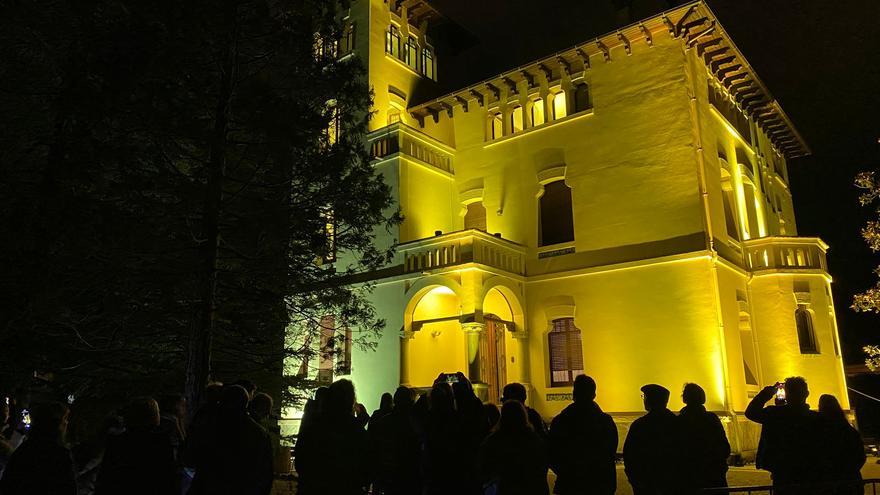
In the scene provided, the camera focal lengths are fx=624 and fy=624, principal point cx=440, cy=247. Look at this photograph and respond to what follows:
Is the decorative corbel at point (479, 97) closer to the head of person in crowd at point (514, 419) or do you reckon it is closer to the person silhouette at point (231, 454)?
the head of person in crowd at point (514, 419)

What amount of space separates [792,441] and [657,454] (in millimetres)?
1268

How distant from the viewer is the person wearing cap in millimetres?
5453

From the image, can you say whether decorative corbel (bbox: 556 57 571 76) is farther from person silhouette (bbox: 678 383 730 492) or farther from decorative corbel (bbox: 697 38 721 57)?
person silhouette (bbox: 678 383 730 492)

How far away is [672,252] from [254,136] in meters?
11.5

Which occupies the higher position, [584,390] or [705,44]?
[705,44]

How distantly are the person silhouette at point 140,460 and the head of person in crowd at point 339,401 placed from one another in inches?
46.9

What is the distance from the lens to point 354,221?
12.3 metres

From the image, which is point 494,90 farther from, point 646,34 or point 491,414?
point 491,414

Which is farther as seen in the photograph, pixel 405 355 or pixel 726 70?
pixel 726 70

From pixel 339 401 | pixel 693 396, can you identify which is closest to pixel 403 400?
pixel 339 401

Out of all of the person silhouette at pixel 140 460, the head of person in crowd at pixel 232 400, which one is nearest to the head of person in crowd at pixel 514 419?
the head of person in crowd at pixel 232 400

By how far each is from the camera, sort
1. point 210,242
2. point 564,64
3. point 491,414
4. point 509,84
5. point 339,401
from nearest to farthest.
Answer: point 339,401
point 491,414
point 210,242
point 564,64
point 509,84

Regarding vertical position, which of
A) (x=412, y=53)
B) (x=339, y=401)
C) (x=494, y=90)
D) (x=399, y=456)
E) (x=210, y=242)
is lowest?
(x=399, y=456)

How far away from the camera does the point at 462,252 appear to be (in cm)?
1733
